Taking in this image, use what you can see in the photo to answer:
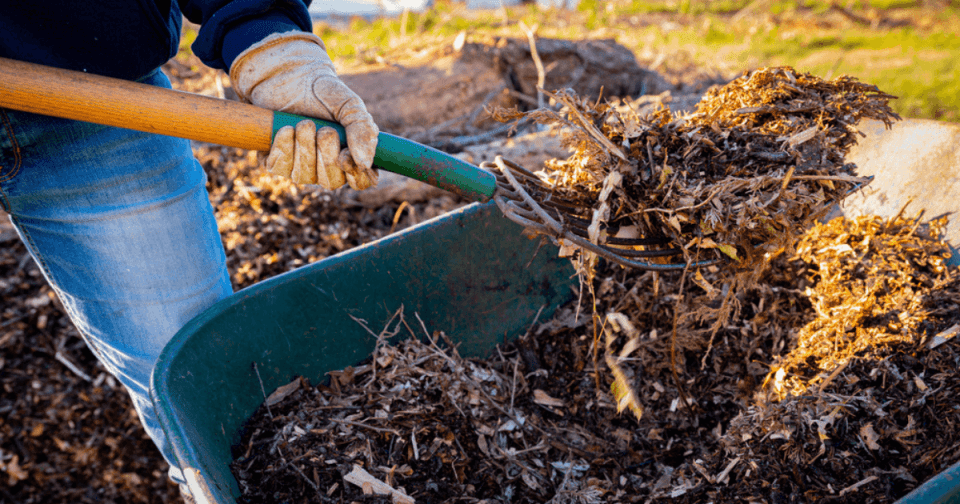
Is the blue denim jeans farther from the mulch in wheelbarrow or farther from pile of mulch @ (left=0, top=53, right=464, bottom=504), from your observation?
pile of mulch @ (left=0, top=53, right=464, bottom=504)

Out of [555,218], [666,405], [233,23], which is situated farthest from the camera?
[666,405]

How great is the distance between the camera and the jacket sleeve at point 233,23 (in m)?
1.39

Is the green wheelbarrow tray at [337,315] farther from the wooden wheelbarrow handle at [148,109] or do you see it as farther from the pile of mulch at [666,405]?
the wooden wheelbarrow handle at [148,109]

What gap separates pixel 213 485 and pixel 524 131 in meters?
3.45

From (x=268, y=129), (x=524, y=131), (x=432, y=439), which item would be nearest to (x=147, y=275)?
(x=268, y=129)

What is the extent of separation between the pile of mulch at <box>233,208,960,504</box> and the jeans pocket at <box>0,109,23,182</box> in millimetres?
908

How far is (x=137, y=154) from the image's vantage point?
1486 millimetres

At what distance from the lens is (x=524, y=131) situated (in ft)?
13.7

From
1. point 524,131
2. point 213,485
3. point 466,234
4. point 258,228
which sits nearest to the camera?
point 213,485

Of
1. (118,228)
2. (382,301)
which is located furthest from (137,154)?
(382,301)

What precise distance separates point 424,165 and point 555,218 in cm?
41

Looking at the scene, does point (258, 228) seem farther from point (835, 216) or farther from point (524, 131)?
point (835, 216)

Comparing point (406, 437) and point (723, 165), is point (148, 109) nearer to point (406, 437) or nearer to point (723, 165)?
point (406, 437)

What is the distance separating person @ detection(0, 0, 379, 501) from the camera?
1.31 metres
